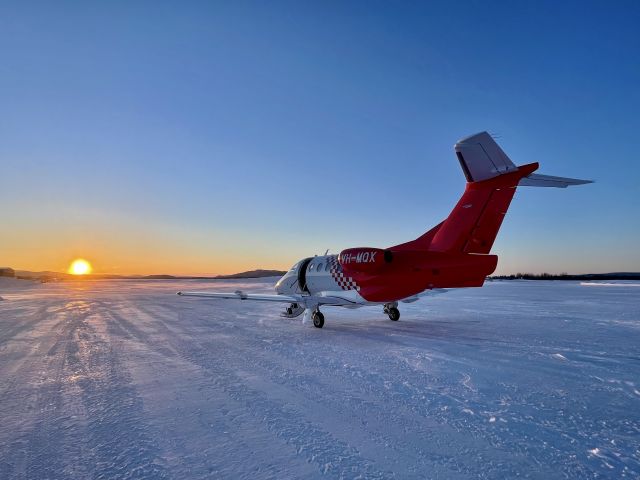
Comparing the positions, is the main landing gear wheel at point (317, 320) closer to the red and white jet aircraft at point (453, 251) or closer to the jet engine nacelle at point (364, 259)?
the red and white jet aircraft at point (453, 251)

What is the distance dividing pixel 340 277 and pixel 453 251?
15.1 ft

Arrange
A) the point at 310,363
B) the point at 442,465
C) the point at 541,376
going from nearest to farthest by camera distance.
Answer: the point at 442,465 < the point at 541,376 < the point at 310,363

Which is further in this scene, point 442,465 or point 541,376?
point 541,376

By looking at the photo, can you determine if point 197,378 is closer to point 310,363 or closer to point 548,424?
point 310,363

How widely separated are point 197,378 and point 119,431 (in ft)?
7.24

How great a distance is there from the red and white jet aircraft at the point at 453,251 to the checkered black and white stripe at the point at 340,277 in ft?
0.12

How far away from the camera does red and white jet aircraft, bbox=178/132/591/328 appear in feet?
34.5

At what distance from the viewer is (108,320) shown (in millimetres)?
15516

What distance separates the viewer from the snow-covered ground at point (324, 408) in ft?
11.3

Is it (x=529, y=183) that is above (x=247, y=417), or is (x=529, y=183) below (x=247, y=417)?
above

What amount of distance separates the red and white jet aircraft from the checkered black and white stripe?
36 millimetres

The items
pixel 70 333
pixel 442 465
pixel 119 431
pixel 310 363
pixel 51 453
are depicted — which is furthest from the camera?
pixel 70 333

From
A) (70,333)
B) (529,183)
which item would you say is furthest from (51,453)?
(529,183)

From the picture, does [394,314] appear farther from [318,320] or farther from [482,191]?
[482,191]
